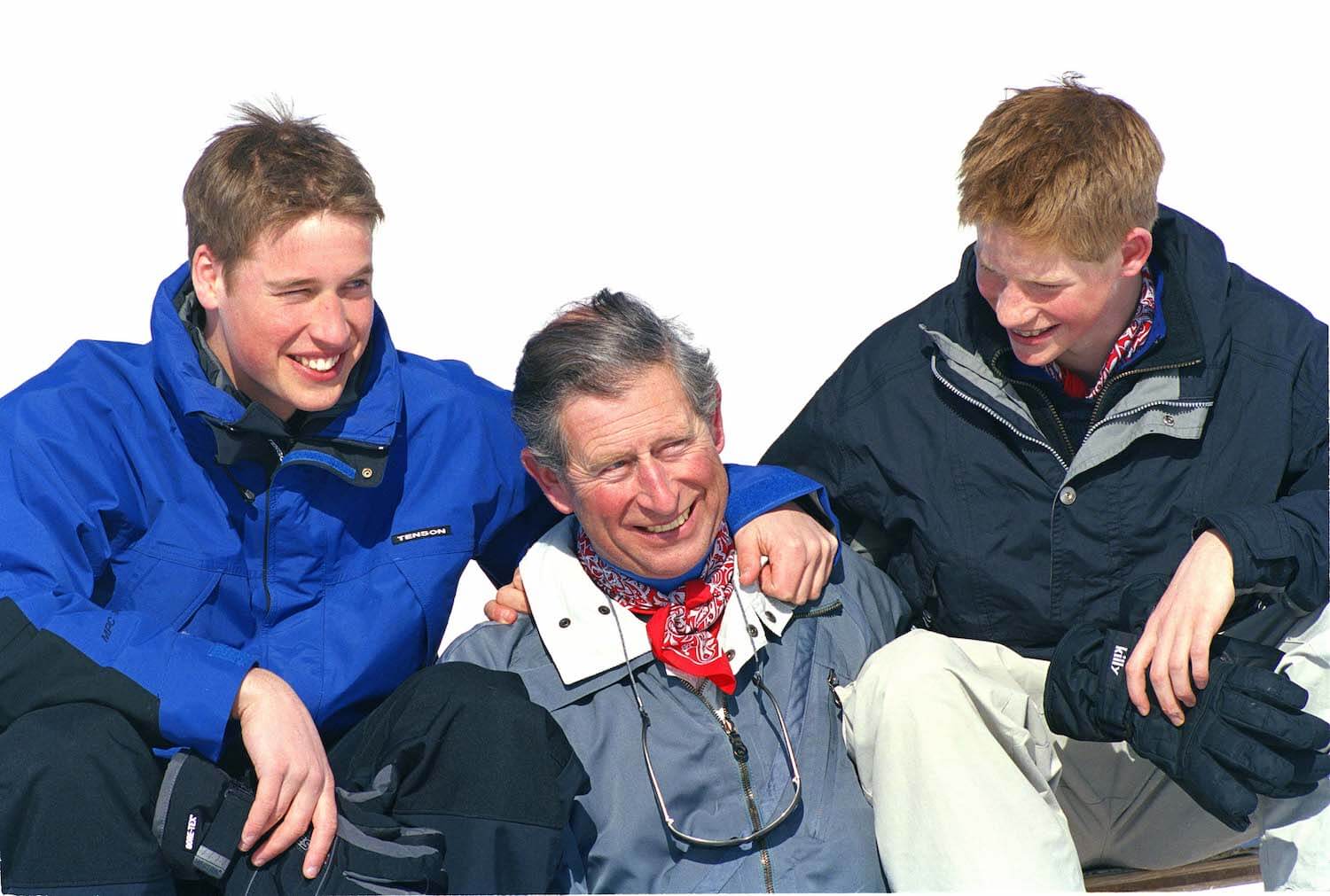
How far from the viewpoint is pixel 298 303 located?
2977 millimetres

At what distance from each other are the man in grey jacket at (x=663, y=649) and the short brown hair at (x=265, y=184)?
464mm

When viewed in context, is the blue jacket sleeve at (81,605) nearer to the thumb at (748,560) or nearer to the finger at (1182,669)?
the thumb at (748,560)

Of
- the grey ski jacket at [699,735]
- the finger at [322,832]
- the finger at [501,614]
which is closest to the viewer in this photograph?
the finger at [322,832]

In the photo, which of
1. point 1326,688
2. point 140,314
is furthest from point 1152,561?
point 140,314

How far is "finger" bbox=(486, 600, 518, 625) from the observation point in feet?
10.2

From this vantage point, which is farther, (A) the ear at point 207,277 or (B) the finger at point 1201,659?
(A) the ear at point 207,277

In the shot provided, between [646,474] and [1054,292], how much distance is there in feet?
2.73

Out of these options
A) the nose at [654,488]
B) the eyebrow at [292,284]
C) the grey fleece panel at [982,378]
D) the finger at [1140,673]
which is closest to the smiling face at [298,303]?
the eyebrow at [292,284]

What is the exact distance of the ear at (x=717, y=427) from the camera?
3096mm

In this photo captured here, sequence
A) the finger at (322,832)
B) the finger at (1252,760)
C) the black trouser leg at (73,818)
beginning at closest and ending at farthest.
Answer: the black trouser leg at (73,818) → the finger at (322,832) → the finger at (1252,760)

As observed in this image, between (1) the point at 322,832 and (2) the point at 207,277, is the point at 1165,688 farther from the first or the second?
(2) the point at 207,277

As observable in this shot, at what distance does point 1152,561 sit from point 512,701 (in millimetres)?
1291

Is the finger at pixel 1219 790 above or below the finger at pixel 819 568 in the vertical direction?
below

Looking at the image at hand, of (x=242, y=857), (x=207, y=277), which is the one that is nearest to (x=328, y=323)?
(x=207, y=277)
